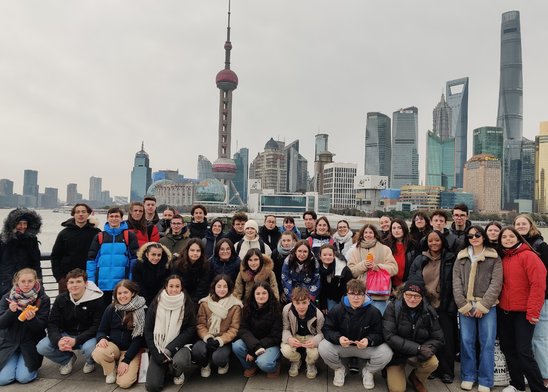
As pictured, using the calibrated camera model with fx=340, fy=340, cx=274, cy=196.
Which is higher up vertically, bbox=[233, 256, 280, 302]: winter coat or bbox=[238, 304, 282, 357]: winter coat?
bbox=[233, 256, 280, 302]: winter coat

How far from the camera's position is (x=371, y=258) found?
4.46 m

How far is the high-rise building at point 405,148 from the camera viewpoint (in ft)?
597

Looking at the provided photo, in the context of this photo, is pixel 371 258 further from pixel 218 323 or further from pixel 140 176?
pixel 140 176

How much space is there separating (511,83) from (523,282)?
771 ft

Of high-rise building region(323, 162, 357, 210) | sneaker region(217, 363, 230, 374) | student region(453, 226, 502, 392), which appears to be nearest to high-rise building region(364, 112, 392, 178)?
high-rise building region(323, 162, 357, 210)

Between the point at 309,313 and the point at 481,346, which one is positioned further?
the point at 309,313

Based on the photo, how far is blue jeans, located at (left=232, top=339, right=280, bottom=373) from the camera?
3959 mm

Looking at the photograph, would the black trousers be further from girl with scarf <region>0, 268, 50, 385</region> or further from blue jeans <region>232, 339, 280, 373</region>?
girl with scarf <region>0, 268, 50, 385</region>

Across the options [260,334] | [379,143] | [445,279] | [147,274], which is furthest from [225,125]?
[379,143]

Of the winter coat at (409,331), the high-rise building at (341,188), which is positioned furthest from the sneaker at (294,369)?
the high-rise building at (341,188)

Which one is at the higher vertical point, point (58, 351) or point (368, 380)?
point (58, 351)

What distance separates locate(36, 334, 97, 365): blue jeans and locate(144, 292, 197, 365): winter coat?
0.77 meters

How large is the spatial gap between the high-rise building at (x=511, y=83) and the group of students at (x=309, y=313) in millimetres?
217320

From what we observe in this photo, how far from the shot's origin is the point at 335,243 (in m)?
5.44
